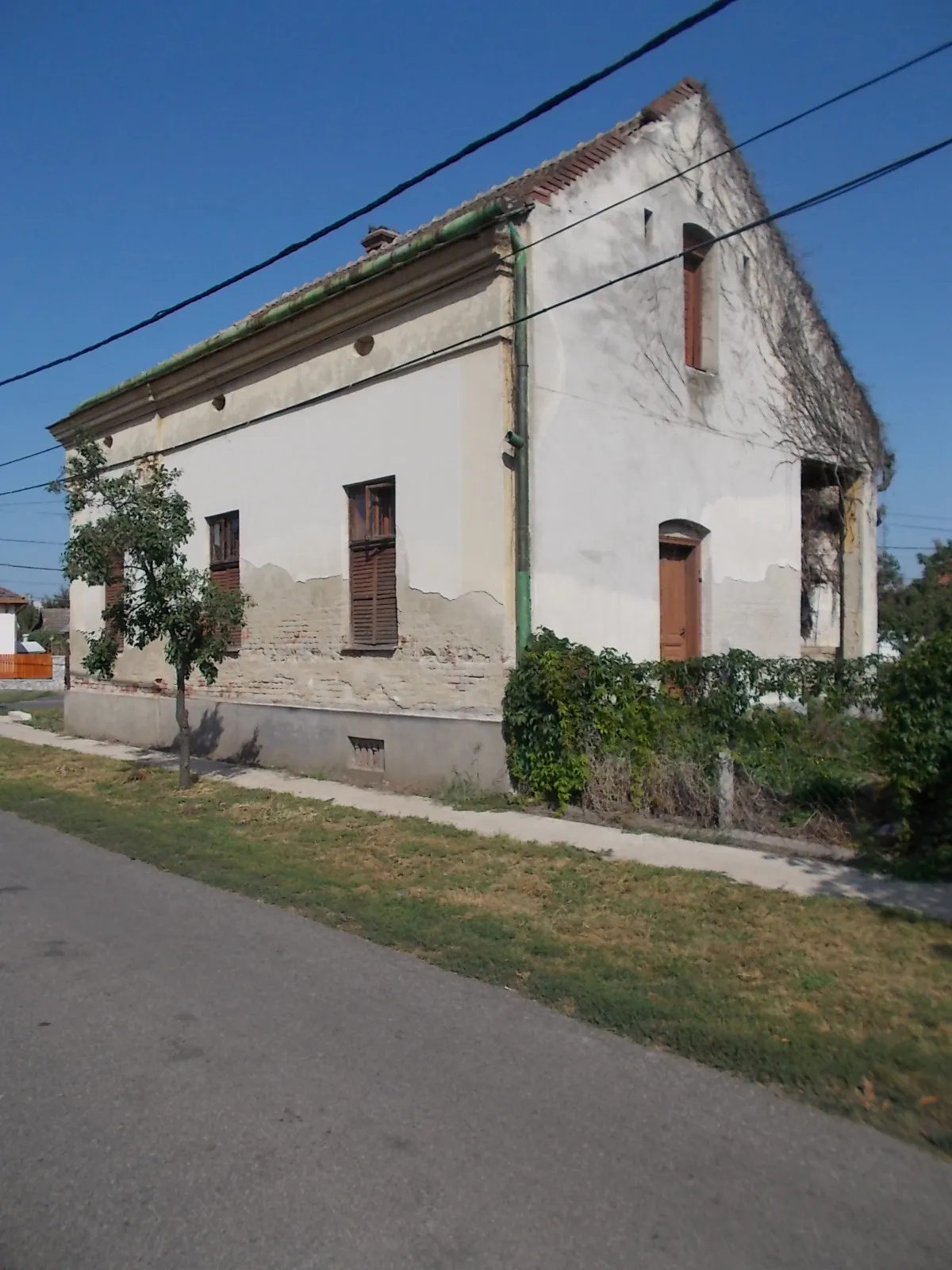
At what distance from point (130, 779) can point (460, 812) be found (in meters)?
5.12

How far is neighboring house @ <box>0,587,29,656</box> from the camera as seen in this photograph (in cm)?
5325

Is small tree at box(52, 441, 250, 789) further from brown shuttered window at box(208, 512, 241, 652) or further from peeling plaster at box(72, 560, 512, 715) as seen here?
brown shuttered window at box(208, 512, 241, 652)

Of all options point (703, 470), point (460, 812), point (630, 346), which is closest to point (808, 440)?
point (703, 470)

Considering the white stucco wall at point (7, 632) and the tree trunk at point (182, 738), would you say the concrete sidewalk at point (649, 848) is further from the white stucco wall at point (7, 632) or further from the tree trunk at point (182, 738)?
the white stucco wall at point (7, 632)

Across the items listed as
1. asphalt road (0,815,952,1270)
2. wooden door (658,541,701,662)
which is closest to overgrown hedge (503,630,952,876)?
wooden door (658,541,701,662)

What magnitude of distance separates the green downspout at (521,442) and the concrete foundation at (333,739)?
3.98ft

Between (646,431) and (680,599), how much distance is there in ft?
7.49

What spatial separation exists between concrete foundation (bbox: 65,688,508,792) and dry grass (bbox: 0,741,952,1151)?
1438 millimetres

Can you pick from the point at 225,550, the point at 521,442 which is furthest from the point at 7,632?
the point at 521,442

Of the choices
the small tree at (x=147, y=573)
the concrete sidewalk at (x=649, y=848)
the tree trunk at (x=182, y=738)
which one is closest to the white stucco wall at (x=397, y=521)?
the concrete sidewalk at (x=649, y=848)

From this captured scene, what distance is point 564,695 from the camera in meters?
10.5

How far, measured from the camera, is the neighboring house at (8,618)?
53250mm

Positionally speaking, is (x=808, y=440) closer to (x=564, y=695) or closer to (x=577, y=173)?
Answer: (x=577, y=173)

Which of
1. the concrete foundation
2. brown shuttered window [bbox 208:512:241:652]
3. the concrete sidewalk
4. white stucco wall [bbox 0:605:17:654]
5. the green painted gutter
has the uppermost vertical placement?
the green painted gutter
